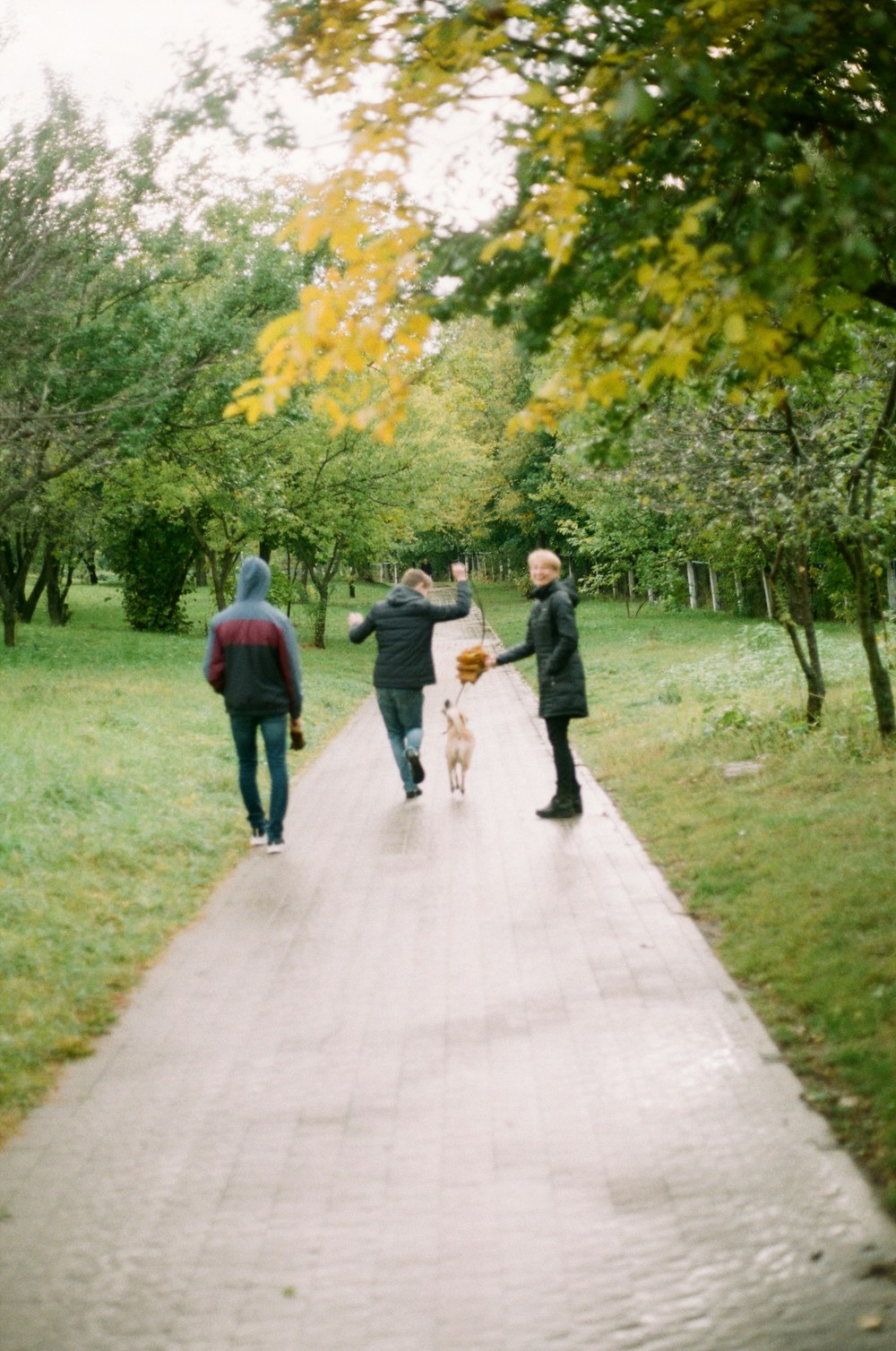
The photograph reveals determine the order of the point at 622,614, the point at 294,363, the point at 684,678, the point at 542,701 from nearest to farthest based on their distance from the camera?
the point at 294,363 < the point at 542,701 < the point at 684,678 < the point at 622,614

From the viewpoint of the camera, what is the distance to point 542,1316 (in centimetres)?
352

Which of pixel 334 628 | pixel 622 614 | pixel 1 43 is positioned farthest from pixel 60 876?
pixel 334 628

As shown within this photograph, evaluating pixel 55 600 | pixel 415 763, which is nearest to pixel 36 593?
pixel 55 600

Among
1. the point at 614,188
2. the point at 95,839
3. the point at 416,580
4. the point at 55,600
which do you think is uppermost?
the point at 614,188

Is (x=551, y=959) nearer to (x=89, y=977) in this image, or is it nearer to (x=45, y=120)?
(x=89, y=977)

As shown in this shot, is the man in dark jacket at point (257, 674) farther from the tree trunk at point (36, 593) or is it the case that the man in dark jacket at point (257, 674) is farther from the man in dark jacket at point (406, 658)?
the tree trunk at point (36, 593)

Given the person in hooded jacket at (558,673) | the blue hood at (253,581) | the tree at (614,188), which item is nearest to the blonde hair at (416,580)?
the person in hooded jacket at (558,673)

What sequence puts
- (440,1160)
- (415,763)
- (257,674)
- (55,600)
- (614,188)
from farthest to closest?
1. (55,600)
2. (415,763)
3. (257,674)
4. (614,188)
5. (440,1160)

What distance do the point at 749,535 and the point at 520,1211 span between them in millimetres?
8433

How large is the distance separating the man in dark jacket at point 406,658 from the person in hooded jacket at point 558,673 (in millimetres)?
856

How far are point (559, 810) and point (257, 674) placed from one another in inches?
102

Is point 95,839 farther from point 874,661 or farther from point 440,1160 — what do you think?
point 874,661

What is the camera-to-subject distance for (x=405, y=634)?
11023 mm

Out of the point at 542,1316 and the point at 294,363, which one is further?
the point at 294,363
